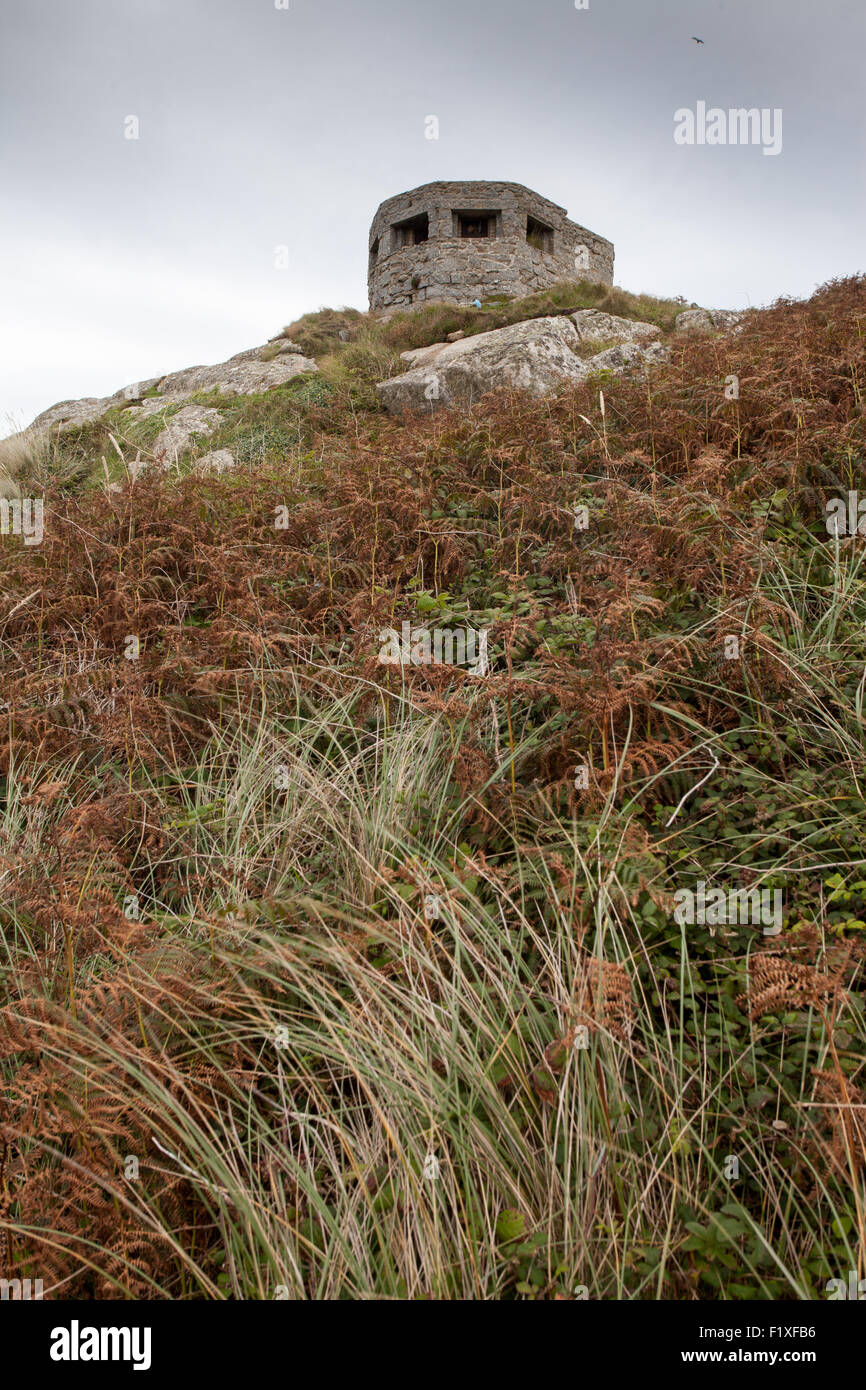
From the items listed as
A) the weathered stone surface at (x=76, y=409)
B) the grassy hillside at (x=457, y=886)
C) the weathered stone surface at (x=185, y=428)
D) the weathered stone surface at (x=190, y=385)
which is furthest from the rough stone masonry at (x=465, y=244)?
the grassy hillside at (x=457, y=886)

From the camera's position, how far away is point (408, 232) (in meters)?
22.1

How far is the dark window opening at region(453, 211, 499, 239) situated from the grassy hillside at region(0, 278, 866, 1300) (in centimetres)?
1915

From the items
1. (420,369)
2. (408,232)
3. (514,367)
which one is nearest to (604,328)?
(420,369)

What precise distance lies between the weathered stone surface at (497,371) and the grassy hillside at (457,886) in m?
2.23

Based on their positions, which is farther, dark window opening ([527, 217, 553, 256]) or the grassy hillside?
dark window opening ([527, 217, 553, 256])

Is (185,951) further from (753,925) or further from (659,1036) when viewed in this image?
(753,925)

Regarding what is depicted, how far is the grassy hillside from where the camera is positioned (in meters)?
1.75

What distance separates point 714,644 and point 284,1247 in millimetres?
2359

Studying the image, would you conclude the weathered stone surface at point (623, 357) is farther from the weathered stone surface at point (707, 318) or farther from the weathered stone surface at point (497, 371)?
the weathered stone surface at point (707, 318)

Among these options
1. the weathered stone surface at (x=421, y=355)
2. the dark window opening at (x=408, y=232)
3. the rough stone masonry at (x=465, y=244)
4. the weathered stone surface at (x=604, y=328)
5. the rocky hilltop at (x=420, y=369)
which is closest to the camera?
the rocky hilltop at (x=420, y=369)

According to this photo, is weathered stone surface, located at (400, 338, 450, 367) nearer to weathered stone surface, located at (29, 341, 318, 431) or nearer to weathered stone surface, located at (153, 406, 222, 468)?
weathered stone surface, located at (29, 341, 318, 431)

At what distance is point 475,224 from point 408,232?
187 cm

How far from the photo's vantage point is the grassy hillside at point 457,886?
1.75 m

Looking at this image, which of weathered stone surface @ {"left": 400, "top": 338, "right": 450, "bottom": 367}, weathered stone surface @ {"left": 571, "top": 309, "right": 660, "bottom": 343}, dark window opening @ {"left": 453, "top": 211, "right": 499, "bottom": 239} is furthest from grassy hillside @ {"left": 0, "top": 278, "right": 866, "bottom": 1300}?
dark window opening @ {"left": 453, "top": 211, "right": 499, "bottom": 239}
